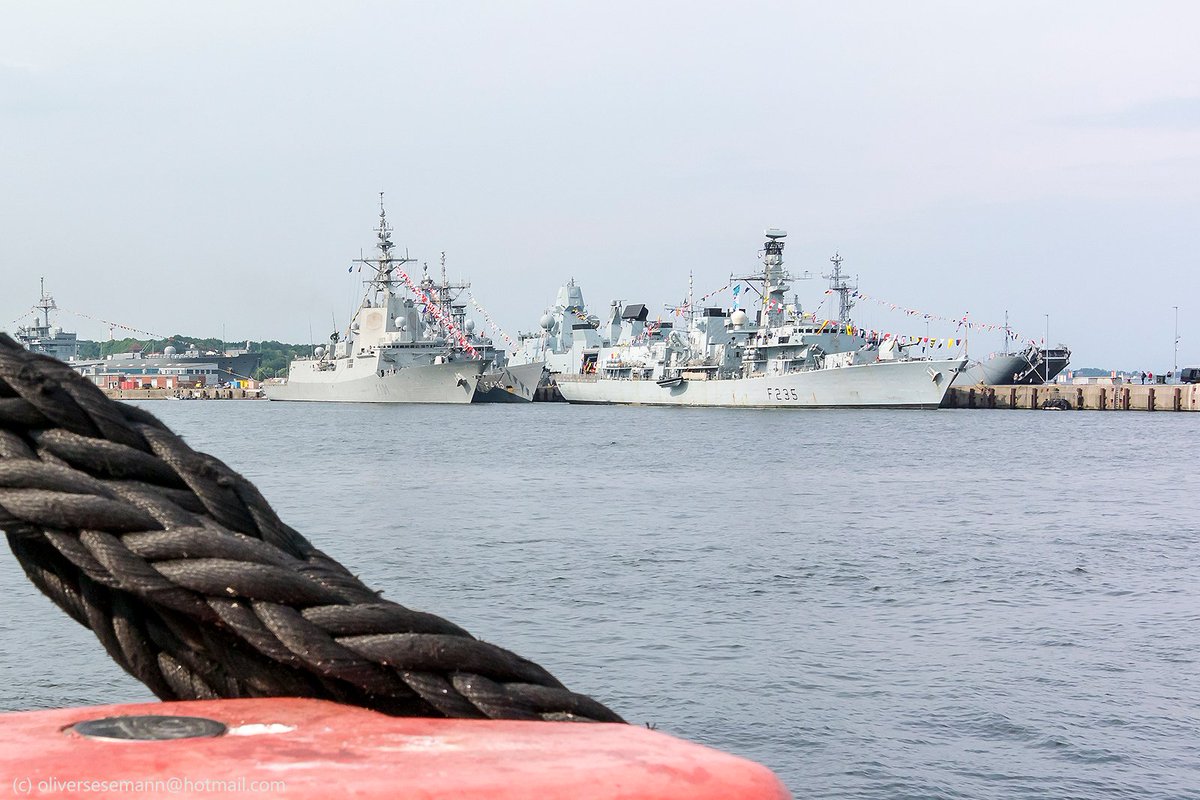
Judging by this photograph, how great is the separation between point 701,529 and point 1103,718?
11704 mm

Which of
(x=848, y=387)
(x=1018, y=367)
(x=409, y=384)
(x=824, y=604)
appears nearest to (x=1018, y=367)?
(x=1018, y=367)

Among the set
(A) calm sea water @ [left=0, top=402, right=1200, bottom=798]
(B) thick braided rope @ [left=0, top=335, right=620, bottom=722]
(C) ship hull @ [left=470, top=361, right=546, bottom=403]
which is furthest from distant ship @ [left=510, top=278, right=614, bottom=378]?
(B) thick braided rope @ [left=0, top=335, right=620, bottom=722]

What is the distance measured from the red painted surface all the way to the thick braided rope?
89 millimetres

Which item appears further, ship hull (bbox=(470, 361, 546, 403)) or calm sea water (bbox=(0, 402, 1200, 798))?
ship hull (bbox=(470, 361, 546, 403))

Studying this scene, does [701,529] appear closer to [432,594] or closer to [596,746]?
[432,594]

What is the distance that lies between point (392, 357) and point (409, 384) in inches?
99.3

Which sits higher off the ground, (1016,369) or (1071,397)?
(1016,369)

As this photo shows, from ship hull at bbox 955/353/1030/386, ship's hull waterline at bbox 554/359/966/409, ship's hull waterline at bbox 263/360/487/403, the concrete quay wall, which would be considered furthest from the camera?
the concrete quay wall

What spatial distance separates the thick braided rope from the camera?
163 cm

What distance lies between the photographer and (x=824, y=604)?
14109mm

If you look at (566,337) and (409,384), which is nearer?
(409,384)

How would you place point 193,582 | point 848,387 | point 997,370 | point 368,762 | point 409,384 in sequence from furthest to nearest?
point 409,384 → point 997,370 → point 848,387 → point 193,582 → point 368,762

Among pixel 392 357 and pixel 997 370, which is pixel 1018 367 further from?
pixel 392 357

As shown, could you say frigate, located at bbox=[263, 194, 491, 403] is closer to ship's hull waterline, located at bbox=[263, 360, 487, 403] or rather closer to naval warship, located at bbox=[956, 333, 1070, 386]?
ship's hull waterline, located at bbox=[263, 360, 487, 403]
